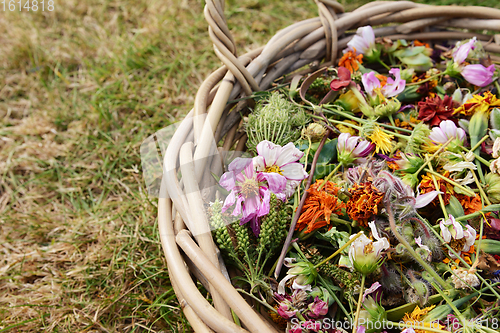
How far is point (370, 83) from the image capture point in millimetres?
953

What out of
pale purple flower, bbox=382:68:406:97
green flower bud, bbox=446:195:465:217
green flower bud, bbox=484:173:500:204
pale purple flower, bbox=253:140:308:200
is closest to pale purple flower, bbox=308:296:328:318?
pale purple flower, bbox=253:140:308:200

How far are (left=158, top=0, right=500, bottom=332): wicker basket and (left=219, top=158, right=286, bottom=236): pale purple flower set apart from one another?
63mm

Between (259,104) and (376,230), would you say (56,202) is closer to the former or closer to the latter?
(259,104)

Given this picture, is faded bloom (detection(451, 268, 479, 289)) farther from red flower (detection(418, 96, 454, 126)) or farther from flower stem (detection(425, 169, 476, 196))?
red flower (detection(418, 96, 454, 126))

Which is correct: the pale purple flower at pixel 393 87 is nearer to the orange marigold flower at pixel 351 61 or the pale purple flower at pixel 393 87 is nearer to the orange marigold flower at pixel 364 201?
the orange marigold flower at pixel 351 61

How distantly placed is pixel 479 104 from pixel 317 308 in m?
0.68

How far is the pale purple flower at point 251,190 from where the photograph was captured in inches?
28.6

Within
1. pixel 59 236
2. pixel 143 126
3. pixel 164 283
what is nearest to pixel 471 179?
pixel 164 283

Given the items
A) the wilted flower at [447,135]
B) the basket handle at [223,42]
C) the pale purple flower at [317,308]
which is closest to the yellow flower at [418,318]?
the pale purple flower at [317,308]

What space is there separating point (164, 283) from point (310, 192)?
0.58m

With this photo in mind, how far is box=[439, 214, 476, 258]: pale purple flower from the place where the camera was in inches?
28.0

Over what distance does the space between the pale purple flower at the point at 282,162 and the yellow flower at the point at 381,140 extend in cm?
21

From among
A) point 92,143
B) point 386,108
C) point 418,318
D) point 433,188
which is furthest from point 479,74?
point 92,143

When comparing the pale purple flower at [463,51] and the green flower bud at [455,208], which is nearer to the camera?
the green flower bud at [455,208]
